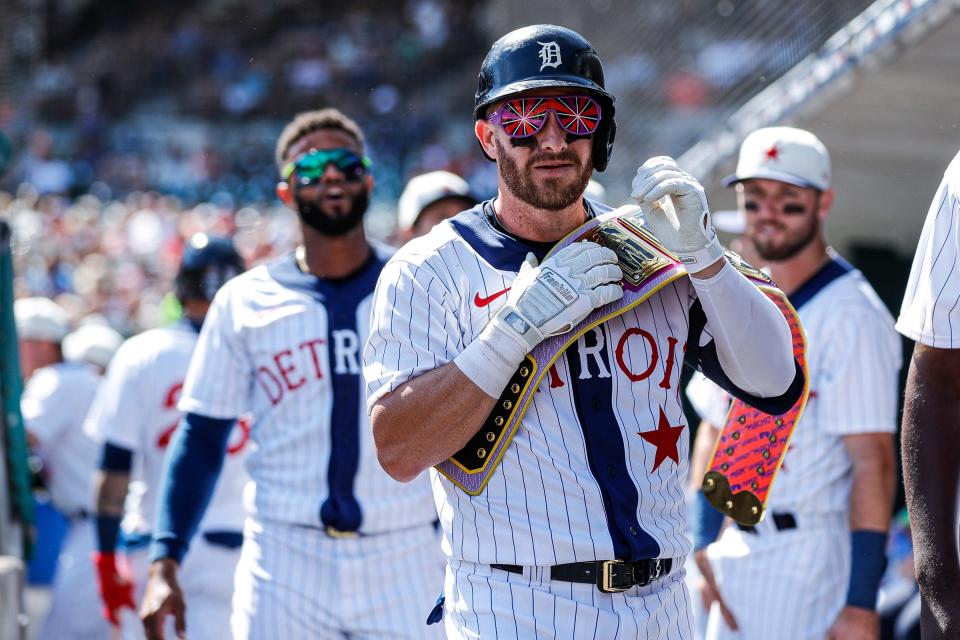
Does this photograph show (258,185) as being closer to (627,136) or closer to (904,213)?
(627,136)

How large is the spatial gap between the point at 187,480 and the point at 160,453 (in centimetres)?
152

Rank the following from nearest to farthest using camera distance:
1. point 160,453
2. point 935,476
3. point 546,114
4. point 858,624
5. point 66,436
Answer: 1. point 935,476
2. point 546,114
3. point 858,624
4. point 160,453
5. point 66,436

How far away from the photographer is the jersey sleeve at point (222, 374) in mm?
4594

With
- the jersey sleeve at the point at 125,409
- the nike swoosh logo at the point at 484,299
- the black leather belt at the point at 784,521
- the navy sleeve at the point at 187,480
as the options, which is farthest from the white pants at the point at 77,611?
the nike swoosh logo at the point at 484,299

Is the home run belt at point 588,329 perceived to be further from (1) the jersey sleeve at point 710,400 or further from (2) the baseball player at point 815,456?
(1) the jersey sleeve at point 710,400

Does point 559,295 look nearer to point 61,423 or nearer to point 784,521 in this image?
point 784,521

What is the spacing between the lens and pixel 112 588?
19.4ft

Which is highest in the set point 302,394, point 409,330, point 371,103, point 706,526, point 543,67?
point 371,103

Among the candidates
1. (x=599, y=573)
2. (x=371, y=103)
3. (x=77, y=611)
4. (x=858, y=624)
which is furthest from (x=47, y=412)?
(x=371, y=103)

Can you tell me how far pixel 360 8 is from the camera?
2300cm

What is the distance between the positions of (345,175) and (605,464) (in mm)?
2196

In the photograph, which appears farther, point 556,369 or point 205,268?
point 205,268

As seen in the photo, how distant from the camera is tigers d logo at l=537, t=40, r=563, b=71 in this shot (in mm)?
3094

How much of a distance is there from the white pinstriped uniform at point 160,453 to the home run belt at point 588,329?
2.67 meters
